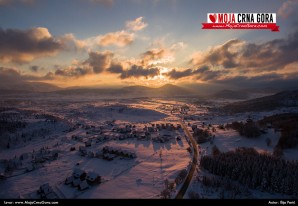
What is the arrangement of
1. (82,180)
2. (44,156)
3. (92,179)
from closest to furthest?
1. (92,179)
2. (82,180)
3. (44,156)

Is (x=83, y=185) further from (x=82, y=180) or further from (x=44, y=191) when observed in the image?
(x=44, y=191)

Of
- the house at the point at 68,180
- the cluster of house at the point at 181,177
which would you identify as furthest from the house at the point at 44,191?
the cluster of house at the point at 181,177

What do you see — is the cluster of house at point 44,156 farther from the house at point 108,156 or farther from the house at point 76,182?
the house at point 76,182

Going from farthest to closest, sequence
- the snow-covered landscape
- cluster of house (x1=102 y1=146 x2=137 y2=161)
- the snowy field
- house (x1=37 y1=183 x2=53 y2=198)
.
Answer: cluster of house (x1=102 y1=146 x2=137 y2=161) → the snowy field → the snow-covered landscape → house (x1=37 y1=183 x2=53 y2=198)

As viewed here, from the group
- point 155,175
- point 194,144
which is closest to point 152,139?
point 194,144

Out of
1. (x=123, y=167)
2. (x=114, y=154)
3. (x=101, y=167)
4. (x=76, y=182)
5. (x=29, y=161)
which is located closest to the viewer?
(x=76, y=182)

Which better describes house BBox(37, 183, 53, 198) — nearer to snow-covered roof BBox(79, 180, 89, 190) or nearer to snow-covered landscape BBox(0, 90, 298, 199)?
snow-covered landscape BBox(0, 90, 298, 199)

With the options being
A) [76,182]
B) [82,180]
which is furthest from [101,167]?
[76,182]

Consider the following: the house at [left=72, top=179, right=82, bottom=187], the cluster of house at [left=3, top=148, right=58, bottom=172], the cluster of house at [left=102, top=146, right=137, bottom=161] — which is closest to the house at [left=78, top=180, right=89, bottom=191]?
the house at [left=72, top=179, right=82, bottom=187]

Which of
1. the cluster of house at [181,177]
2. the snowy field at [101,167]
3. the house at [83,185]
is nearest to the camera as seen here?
the snowy field at [101,167]
